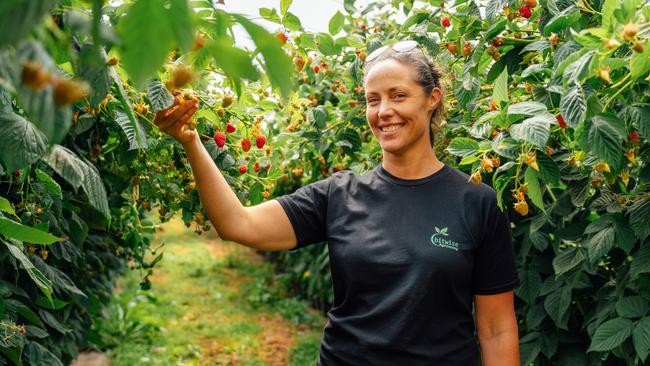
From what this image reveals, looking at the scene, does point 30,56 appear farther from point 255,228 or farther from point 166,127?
point 255,228

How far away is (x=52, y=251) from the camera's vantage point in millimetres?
2184

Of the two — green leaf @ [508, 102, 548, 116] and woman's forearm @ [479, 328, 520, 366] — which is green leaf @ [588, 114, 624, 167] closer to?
green leaf @ [508, 102, 548, 116]

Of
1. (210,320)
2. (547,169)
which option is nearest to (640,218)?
Result: (547,169)

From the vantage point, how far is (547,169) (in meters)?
1.63

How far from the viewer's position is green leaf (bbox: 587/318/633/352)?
1.93 meters

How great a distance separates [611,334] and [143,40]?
1.89m

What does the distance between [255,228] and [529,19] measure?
1.00 meters

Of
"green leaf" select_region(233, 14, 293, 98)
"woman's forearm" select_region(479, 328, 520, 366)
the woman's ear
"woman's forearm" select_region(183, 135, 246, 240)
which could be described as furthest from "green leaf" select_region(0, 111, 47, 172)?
"woman's forearm" select_region(479, 328, 520, 366)

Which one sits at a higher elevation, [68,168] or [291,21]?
[291,21]

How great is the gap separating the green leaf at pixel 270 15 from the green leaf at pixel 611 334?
1324 millimetres

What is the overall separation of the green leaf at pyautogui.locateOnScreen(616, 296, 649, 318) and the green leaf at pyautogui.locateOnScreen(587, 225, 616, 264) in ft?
0.72

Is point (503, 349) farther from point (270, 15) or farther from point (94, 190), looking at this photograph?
point (94, 190)

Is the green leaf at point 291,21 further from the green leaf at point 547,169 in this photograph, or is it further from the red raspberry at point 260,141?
the green leaf at point 547,169

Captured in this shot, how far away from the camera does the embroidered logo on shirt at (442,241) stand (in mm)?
1850
